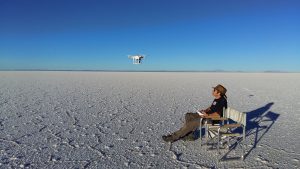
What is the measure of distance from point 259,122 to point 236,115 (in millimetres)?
3122

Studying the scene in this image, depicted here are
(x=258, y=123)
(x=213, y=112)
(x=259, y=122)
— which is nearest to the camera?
(x=213, y=112)

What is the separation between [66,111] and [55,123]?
6.40 feet

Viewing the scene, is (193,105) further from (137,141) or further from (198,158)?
(198,158)

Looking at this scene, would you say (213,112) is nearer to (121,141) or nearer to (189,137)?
(189,137)

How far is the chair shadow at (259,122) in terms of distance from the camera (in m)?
6.23

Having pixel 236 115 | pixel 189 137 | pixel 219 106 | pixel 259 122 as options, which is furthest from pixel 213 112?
pixel 259 122

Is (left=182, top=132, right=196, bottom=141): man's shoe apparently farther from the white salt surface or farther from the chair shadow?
the chair shadow

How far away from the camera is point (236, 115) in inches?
194

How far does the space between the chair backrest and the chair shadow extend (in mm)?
623

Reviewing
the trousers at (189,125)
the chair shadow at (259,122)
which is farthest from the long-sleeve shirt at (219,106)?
the chair shadow at (259,122)

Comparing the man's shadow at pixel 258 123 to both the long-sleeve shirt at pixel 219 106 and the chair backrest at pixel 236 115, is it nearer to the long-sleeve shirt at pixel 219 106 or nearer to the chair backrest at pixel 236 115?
the chair backrest at pixel 236 115

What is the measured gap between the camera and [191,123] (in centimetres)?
522

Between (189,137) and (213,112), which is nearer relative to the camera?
(213,112)

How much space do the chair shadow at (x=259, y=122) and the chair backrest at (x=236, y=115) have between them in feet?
2.04
